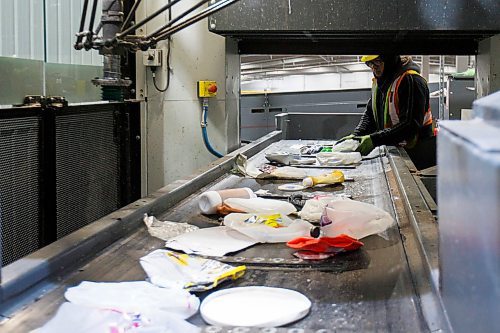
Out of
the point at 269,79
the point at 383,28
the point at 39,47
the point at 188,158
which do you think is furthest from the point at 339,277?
the point at 269,79

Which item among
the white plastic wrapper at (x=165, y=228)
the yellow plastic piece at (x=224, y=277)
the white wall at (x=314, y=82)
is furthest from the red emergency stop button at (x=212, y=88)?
the white wall at (x=314, y=82)

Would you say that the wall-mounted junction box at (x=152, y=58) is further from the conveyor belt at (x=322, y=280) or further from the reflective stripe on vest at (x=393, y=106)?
the conveyor belt at (x=322, y=280)

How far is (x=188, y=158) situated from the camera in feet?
12.1

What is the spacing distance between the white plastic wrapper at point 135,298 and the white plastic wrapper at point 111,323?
0.03 meters

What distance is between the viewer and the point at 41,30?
9.64 ft

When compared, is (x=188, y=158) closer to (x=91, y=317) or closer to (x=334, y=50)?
(x=334, y=50)

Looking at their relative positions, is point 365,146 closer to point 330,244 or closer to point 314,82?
point 330,244

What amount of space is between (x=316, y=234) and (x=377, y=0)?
5.34ft

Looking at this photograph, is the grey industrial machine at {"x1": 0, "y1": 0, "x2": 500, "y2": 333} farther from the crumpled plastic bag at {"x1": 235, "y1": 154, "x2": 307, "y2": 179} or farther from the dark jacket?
the dark jacket

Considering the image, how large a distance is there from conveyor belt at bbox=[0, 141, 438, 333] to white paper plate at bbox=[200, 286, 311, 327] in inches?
0.8

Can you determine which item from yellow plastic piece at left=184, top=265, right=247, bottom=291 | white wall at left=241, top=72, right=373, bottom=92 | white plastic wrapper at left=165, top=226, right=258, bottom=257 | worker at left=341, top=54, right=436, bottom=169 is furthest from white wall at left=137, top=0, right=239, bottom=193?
white wall at left=241, top=72, right=373, bottom=92

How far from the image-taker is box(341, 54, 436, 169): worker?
3.96 metres

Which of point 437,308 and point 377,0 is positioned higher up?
point 377,0

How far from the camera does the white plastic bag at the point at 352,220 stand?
1.74m
